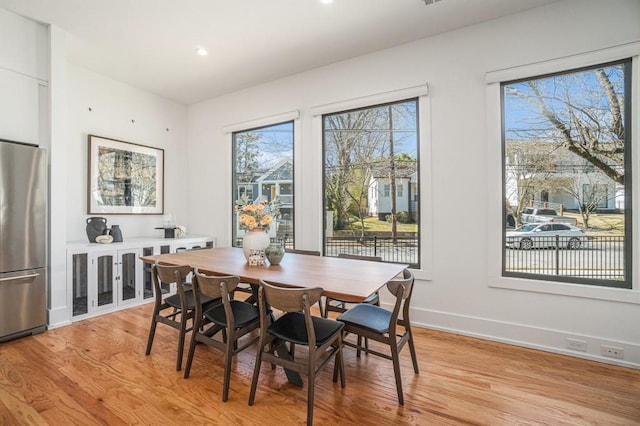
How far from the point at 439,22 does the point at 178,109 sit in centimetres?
427

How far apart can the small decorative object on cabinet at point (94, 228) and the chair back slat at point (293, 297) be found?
10.5ft

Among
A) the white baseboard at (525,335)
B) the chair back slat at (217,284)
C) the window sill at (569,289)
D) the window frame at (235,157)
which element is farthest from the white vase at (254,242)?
the window sill at (569,289)

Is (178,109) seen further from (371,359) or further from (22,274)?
(371,359)

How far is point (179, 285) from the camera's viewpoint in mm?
2271

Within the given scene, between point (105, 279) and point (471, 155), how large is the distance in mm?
4430

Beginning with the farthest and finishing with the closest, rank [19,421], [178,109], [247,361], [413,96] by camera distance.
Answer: [178,109], [413,96], [247,361], [19,421]

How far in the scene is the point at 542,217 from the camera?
2.79 metres

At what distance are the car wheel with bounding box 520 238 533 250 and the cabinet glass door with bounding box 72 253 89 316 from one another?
471 centimetres

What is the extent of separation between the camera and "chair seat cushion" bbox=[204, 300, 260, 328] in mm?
2122

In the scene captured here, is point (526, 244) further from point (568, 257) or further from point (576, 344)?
point (576, 344)

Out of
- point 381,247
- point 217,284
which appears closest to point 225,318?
point 217,284

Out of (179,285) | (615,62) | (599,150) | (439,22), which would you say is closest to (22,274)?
(179,285)

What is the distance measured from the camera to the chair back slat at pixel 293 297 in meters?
1.68

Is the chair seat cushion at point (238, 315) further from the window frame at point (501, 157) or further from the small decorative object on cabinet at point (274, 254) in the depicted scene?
the window frame at point (501, 157)
